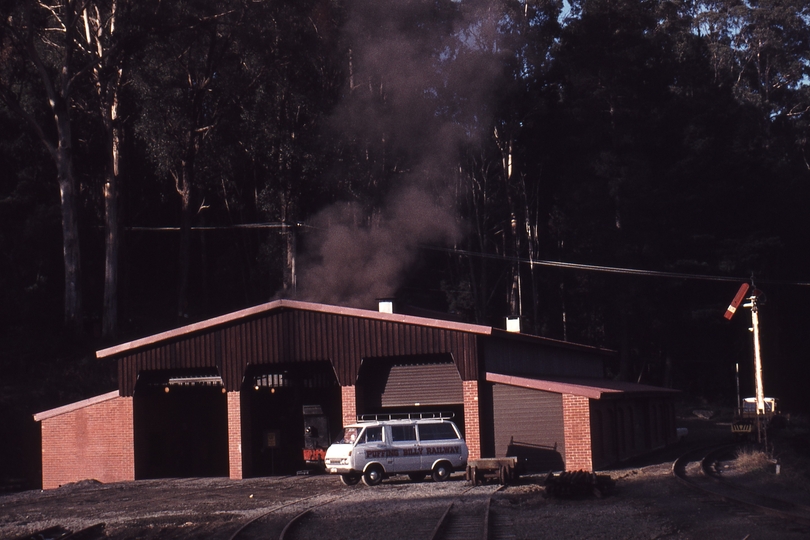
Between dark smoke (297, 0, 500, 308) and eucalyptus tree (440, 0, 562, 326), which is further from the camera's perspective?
eucalyptus tree (440, 0, 562, 326)

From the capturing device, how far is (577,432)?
80.5 ft

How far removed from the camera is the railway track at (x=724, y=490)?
1559 centimetres

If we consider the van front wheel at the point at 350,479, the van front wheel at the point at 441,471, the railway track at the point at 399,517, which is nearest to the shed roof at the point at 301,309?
the van front wheel at the point at 441,471

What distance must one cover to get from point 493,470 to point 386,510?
17.8 ft

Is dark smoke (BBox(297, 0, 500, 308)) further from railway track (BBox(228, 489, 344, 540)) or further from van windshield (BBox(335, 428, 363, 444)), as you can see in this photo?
railway track (BBox(228, 489, 344, 540))

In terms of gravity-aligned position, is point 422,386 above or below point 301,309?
below

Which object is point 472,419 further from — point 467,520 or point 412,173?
point 412,173

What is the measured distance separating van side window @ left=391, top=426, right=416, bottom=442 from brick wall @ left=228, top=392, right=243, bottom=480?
6.45m

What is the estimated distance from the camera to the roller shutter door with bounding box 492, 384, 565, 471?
82.7 ft

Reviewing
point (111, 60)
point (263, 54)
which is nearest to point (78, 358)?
point (111, 60)

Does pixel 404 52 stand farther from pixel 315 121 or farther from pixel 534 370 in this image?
pixel 534 370

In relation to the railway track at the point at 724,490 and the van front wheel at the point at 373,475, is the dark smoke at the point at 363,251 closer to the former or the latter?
the railway track at the point at 724,490

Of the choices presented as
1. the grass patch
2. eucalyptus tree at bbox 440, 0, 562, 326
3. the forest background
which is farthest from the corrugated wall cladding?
eucalyptus tree at bbox 440, 0, 562, 326

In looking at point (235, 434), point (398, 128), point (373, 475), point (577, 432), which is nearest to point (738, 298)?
point (577, 432)
